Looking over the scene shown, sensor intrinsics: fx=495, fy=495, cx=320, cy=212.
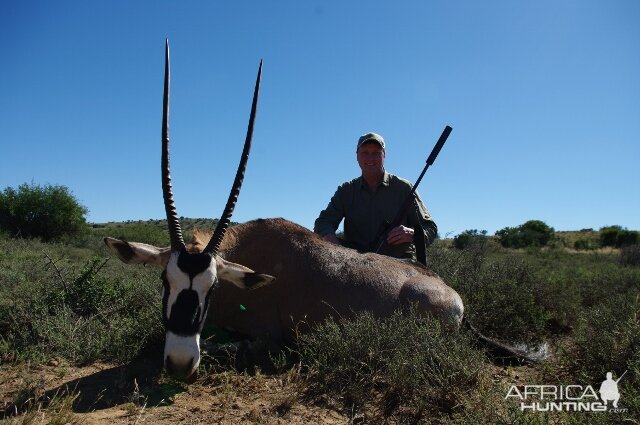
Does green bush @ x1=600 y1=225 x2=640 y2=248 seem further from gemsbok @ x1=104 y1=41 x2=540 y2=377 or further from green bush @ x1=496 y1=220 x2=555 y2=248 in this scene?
gemsbok @ x1=104 y1=41 x2=540 y2=377

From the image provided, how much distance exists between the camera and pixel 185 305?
3.52 meters

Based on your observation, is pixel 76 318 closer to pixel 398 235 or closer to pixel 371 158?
pixel 398 235

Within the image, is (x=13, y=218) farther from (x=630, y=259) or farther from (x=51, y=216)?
(x=630, y=259)

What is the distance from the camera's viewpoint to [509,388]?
3104mm

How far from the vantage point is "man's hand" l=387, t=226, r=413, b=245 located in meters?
6.09

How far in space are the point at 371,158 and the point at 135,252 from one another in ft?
12.0

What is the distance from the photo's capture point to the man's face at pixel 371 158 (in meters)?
6.89

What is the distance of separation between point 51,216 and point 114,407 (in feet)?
75.0

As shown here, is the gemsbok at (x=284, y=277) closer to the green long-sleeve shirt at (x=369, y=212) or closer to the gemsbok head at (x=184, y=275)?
the gemsbok head at (x=184, y=275)

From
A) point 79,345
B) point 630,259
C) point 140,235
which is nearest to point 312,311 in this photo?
point 79,345

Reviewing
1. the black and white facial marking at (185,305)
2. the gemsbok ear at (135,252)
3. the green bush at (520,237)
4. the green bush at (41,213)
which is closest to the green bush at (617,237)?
the green bush at (520,237)

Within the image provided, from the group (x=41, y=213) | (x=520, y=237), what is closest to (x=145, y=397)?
(x=41, y=213)

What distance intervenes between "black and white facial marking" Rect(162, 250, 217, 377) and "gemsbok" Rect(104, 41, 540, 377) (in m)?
0.30

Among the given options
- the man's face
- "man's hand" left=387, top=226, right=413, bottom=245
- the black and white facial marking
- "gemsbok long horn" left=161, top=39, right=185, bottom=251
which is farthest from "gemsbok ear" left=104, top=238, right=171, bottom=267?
the man's face
